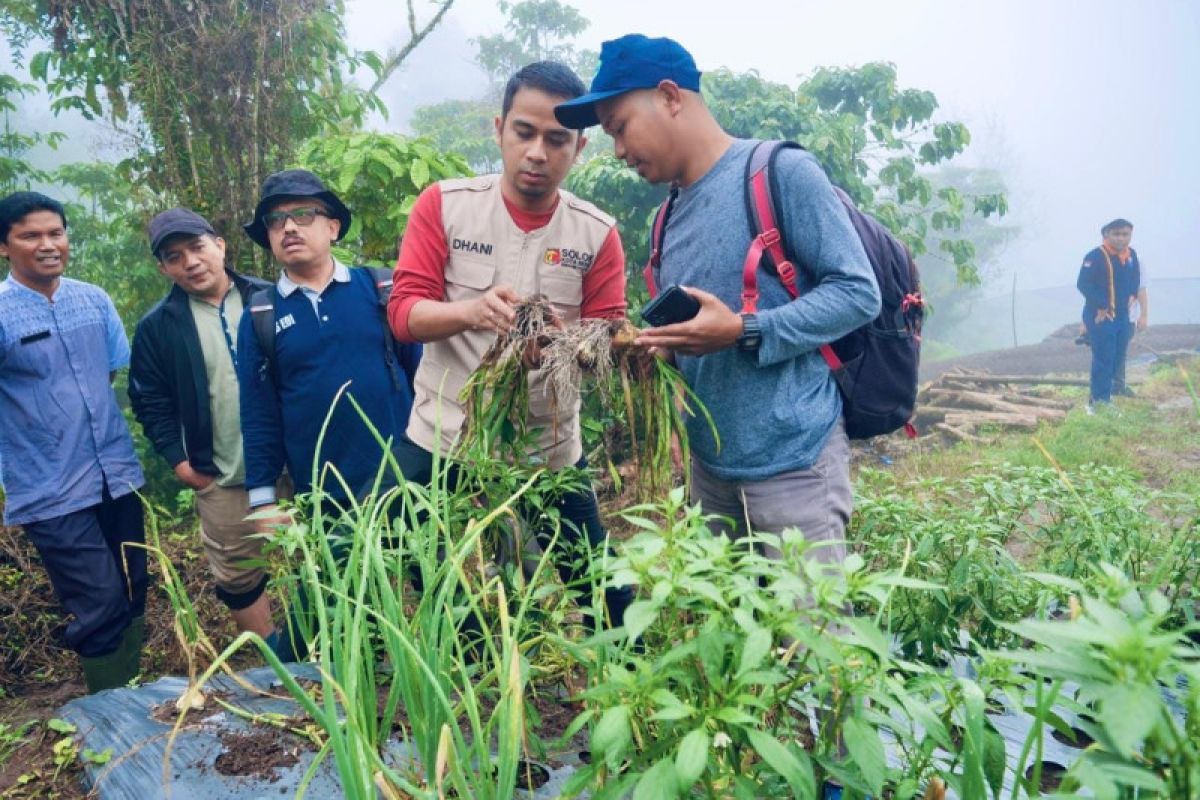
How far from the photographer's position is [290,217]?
2564 millimetres

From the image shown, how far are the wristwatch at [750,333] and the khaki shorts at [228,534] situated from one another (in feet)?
6.61

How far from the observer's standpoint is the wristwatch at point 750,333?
1.68 meters

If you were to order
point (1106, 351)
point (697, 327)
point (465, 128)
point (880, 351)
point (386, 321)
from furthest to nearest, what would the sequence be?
point (465, 128) < point (1106, 351) < point (386, 321) < point (880, 351) < point (697, 327)

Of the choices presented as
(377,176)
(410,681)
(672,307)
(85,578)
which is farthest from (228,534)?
(672,307)

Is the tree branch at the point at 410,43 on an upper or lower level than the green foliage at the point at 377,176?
upper

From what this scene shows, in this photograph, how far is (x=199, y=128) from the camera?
475cm

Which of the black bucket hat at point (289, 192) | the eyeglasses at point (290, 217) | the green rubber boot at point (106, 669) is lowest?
the green rubber boot at point (106, 669)

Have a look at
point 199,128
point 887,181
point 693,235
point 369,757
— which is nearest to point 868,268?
point 693,235

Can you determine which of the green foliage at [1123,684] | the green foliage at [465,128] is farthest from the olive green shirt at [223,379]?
the green foliage at [465,128]

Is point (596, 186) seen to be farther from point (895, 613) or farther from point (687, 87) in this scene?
point (895, 613)

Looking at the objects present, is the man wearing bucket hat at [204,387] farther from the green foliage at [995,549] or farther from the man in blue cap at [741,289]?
the green foliage at [995,549]

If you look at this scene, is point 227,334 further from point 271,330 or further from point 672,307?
point 672,307

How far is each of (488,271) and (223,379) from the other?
135cm

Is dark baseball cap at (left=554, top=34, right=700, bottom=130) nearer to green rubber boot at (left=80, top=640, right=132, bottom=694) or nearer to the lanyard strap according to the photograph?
the lanyard strap
